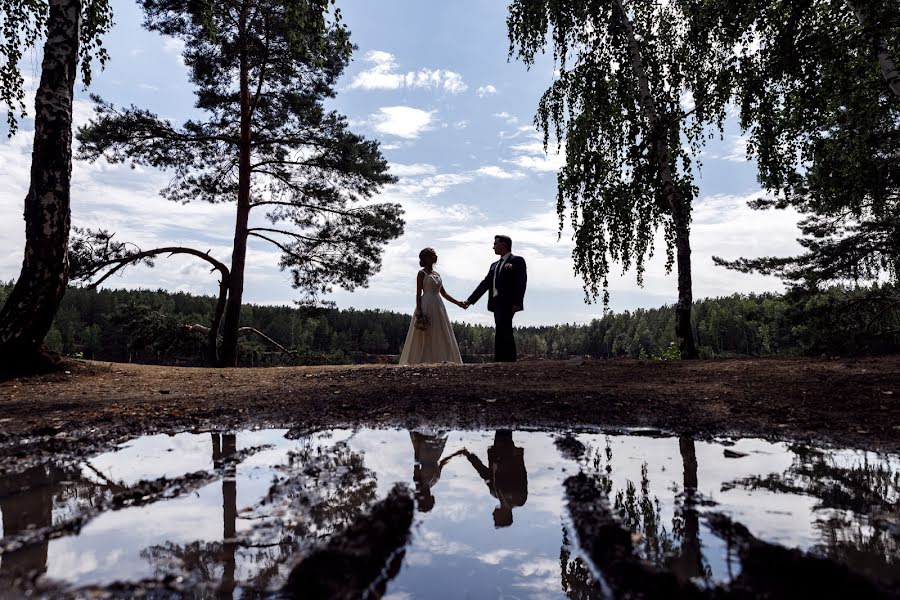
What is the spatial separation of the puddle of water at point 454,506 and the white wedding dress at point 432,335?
6.23m

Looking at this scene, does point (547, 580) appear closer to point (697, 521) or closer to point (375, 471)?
point (697, 521)

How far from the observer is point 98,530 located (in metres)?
2.07

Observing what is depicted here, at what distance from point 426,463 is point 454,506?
29.0 inches

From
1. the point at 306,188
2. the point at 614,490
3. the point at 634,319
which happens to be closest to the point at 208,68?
the point at 306,188

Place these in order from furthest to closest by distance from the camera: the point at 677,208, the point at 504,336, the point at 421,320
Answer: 1. the point at 421,320
2. the point at 504,336
3. the point at 677,208

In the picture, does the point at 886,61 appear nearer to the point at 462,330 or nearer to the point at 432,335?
the point at 432,335

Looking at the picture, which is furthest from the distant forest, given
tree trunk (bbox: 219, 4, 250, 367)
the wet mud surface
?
the wet mud surface

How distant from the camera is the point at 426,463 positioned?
121 inches

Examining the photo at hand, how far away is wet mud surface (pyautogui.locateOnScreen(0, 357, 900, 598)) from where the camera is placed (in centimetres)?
167

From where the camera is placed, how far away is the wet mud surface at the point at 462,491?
1669mm

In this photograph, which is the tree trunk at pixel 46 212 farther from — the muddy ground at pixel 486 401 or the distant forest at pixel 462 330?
the distant forest at pixel 462 330

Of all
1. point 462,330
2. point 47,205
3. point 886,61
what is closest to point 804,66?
point 886,61

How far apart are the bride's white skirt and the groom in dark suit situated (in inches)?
39.2

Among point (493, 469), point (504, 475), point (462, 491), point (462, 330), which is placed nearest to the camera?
point (462, 491)
